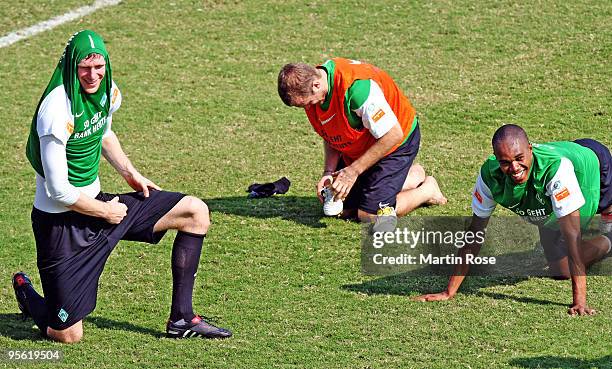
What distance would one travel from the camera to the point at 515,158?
263 inches

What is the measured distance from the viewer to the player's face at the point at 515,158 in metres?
6.65

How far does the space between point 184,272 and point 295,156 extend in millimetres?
3529

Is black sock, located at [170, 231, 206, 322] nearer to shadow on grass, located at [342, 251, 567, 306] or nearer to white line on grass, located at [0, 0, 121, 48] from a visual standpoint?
shadow on grass, located at [342, 251, 567, 306]

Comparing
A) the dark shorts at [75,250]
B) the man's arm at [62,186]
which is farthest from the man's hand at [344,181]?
the man's arm at [62,186]

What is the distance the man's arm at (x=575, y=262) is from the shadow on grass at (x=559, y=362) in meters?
0.64

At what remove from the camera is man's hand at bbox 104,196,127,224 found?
6629mm

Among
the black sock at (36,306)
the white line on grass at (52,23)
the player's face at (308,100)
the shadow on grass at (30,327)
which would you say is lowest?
the shadow on grass at (30,327)

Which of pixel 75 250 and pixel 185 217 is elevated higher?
pixel 185 217

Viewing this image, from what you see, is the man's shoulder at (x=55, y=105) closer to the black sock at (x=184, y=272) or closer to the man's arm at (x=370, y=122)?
the black sock at (x=184, y=272)

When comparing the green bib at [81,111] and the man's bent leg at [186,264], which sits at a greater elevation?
the green bib at [81,111]

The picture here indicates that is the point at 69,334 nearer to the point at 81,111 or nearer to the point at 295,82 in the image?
the point at 81,111

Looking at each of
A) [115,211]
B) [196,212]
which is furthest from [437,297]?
[115,211]

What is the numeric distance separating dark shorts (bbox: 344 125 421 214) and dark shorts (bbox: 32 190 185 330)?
225cm

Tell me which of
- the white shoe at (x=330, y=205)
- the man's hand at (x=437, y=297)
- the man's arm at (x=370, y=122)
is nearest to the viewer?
the man's hand at (x=437, y=297)
